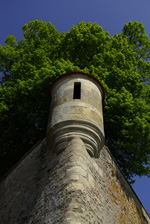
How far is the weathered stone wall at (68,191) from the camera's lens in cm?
442

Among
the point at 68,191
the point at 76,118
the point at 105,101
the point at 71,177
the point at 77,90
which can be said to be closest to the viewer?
the point at 68,191

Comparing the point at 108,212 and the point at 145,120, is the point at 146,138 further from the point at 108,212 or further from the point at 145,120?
the point at 108,212

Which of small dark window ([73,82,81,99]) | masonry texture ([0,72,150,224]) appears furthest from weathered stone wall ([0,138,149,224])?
small dark window ([73,82,81,99])

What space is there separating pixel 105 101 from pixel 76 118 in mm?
3623

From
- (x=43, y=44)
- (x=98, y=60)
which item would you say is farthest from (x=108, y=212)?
(x=43, y=44)

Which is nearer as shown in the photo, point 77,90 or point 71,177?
point 71,177

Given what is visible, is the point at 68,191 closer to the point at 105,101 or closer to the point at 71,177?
the point at 71,177

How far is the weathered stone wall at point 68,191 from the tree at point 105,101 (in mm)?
1777

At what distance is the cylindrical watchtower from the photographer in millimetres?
5945

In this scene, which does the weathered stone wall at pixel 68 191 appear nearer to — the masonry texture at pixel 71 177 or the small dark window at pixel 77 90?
the masonry texture at pixel 71 177

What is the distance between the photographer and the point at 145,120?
28.3 ft

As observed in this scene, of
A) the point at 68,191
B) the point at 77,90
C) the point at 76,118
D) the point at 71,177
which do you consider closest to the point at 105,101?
the point at 77,90

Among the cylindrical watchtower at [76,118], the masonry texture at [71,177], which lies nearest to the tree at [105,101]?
the masonry texture at [71,177]

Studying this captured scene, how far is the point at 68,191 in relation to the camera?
14.8 ft
